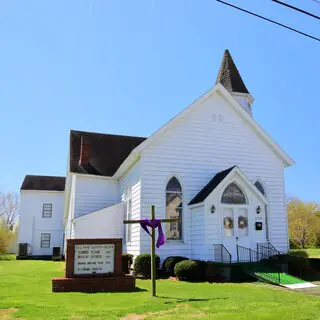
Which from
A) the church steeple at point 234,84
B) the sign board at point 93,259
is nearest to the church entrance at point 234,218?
the sign board at point 93,259

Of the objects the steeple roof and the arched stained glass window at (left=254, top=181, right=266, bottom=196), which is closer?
the arched stained glass window at (left=254, top=181, right=266, bottom=196)

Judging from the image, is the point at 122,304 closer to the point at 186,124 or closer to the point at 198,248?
the point at 198,248

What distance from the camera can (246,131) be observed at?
70.9 ft

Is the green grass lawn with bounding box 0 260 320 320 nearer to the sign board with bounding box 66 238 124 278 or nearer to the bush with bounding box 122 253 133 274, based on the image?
the sign board with bounding box 66 238 124 278

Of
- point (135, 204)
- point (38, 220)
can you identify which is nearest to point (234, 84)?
point (135, 204)

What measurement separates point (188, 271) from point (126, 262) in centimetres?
341

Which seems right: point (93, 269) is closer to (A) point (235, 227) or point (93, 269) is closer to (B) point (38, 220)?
(A) point (235, 227)

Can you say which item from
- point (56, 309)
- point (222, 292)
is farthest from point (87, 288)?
point (222, 292)

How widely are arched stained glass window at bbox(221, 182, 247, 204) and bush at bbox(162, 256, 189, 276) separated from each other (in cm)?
349

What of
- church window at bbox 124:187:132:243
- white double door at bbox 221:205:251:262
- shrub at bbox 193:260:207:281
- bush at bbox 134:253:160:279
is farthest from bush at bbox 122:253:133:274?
white double door at bbox 221:205:251:262

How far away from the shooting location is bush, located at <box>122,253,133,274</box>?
57.6 feet

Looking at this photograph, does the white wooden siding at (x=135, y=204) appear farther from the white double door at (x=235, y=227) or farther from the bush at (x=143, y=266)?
the white double door at (x=235, y=227)

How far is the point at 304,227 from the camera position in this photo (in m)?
49.8

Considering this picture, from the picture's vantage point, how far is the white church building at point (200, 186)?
60.4 ft
